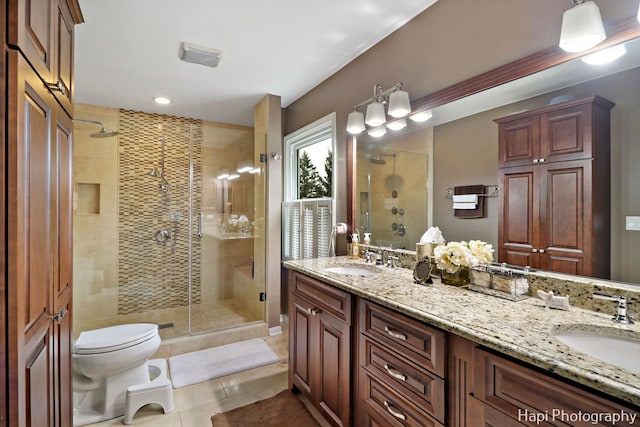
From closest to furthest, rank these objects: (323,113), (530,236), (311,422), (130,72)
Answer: (530,236) → (311,422) → (130,72) → (323,113)

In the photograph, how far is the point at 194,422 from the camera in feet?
6.14

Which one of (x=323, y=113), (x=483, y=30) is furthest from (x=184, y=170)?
(x=483, y=30)

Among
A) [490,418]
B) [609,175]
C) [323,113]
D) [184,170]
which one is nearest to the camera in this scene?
[490,418]

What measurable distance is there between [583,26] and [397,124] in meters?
1.04

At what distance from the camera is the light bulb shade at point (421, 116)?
1816 mm

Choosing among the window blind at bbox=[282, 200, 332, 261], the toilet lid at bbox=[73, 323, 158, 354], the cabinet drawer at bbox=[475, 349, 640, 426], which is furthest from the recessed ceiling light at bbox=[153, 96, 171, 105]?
the cabinet drawer at bbox=[475, 349, 640, 426]

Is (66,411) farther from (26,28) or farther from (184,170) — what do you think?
(184,170)

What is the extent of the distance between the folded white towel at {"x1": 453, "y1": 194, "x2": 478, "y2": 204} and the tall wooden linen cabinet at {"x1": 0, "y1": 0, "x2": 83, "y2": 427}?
1.77 meters

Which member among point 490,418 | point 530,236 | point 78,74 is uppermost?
point 78,74

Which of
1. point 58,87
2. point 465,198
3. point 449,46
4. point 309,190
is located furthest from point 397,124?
point 58,87

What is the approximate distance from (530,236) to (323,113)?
6.47ft

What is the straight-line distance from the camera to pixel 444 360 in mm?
1016

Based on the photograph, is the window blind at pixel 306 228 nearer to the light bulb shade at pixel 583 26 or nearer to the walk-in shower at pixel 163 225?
the walk-in shower at pixel 163 225

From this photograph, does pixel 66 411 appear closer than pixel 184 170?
Yes
